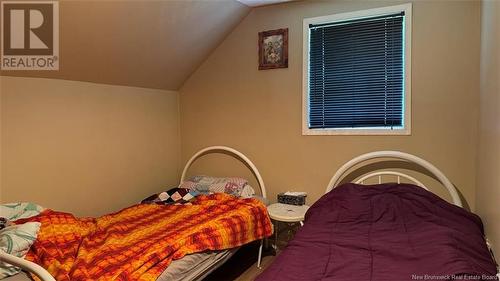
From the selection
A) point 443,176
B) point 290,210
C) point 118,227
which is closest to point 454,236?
point 443,176

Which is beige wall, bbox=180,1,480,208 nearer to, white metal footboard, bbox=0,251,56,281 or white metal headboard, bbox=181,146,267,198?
white metal headboard, bbox=181,146,267,198

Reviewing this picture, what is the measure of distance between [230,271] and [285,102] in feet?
5.04

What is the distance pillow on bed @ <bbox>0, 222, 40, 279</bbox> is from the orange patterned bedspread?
0.11 metres

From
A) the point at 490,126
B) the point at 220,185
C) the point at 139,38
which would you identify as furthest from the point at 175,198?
the point at 490,126

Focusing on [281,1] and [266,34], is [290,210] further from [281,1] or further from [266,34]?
[281,1]

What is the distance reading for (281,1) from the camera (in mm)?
2973

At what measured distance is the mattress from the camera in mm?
1803

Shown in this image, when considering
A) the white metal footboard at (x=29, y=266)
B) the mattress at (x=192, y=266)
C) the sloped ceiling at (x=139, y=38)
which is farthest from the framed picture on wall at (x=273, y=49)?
the white metal footboard at (x=29, y=266)

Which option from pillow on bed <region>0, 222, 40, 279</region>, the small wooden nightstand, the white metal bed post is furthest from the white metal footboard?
the white metal bed post

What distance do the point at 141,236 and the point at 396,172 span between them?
190 cm

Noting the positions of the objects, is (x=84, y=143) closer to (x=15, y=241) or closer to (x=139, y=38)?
(x=139, y=38)

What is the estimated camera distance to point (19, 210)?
2.09 metres

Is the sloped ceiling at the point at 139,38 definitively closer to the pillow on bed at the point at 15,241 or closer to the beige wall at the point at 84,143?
the beige wall at the point at 84,143

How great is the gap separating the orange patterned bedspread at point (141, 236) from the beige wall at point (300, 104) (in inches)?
24.0
